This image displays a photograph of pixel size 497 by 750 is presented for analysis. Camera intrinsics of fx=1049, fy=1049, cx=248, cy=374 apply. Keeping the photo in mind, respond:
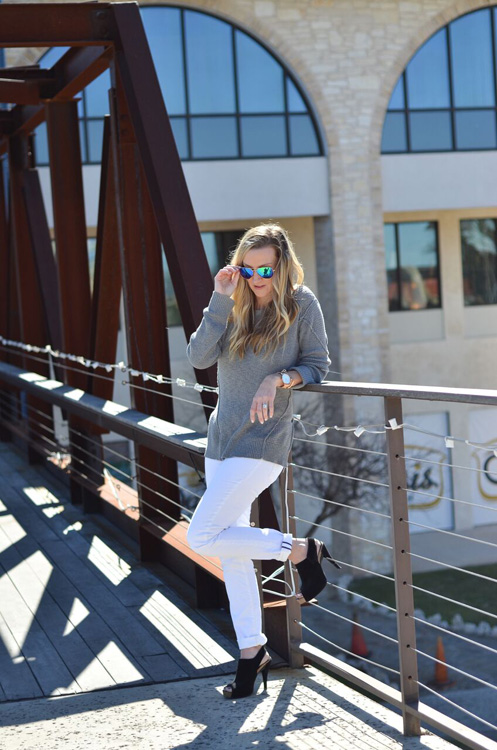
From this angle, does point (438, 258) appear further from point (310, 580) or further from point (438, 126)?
point (310, 580)

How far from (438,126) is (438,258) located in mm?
2998

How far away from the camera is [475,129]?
73.3 ft

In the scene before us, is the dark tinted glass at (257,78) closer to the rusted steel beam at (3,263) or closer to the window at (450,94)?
the window at (450,94)

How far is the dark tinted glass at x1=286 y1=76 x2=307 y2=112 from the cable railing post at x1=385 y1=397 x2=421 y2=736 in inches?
735

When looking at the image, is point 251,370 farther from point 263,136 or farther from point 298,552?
point 263,136

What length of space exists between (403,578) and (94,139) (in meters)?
18.0

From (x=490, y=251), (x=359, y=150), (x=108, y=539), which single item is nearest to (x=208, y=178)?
(x=359, y=150)

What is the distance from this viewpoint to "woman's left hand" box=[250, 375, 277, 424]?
3.11m

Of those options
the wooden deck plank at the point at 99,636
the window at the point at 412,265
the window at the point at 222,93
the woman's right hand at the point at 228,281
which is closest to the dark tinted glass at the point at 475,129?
the window at the point at 412,265

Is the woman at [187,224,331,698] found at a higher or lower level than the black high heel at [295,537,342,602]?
higher

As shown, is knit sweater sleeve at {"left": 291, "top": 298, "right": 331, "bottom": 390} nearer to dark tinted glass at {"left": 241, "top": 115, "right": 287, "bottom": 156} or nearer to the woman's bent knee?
the woman's bent knee

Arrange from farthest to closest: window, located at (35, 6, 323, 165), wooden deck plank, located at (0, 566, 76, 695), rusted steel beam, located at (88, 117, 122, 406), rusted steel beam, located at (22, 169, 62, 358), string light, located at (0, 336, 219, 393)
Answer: window, located at (35, 6, 323, 165) → rusted steel beam, located at (22, 169, 62, 358) → rusted steel beam, located at (88, 117, 122, 406) → string light, located at (0, 336, 219, 393) → wooden deck plank, located at (0, 566, 76, 695)

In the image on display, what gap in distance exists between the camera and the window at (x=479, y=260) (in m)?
23.8

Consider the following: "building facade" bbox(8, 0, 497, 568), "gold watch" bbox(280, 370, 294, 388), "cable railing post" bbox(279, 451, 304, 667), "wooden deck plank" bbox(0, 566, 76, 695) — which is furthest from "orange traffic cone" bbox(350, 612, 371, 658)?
"gold watch" bbox(280, 370, 294, 388)
